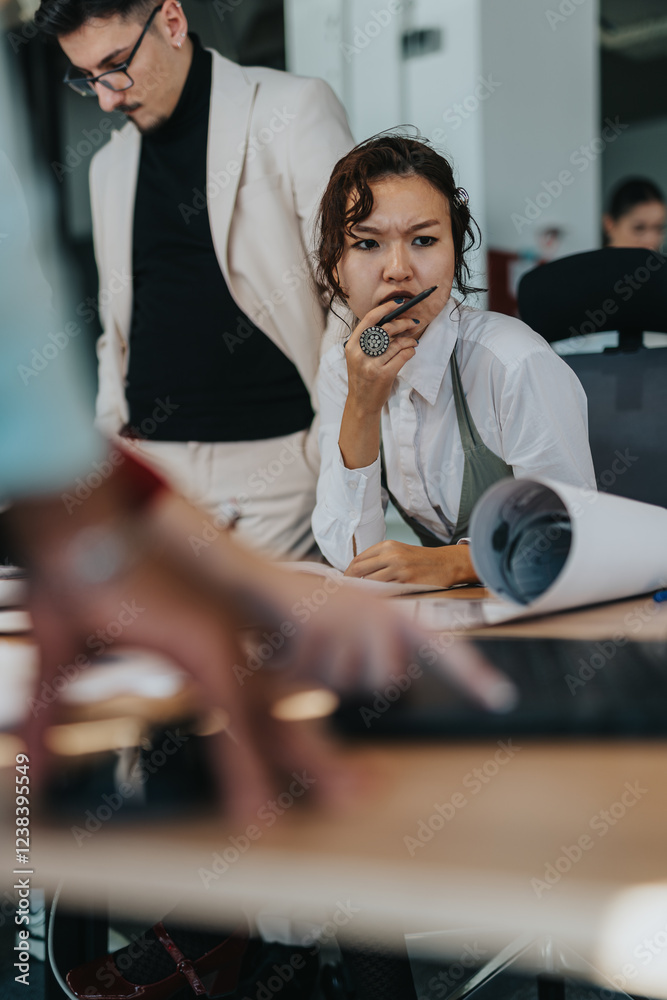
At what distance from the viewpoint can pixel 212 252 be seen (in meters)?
1.39

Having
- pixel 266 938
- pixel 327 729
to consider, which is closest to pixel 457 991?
pixel 266 938

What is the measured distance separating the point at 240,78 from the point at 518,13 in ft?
4.89

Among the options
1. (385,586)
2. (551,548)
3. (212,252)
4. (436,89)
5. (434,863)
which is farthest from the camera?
(436,89)

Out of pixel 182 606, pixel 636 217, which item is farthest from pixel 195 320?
pixel 636 217

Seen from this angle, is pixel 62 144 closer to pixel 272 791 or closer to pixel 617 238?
pixel 617 238

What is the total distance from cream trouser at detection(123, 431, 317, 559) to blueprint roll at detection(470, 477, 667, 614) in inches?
29.1

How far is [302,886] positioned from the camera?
0.31 metres

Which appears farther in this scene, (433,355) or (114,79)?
(114,79)

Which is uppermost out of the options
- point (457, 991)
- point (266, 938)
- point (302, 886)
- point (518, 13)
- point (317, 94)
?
point (518, 13)

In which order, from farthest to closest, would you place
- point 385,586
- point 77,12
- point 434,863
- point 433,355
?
point 77,12 → point 433,355 → point 385,586 → point 434,863

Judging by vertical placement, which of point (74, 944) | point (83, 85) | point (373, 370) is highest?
point (83, 85)

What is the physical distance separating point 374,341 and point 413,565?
28cm

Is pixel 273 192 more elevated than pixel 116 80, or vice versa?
pixel 116 80

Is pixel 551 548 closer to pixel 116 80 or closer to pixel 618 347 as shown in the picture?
pixel 618 347
